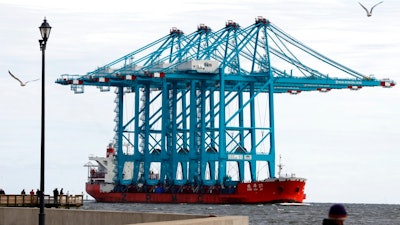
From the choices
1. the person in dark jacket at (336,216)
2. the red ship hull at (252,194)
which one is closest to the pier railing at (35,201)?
the person in dark jacket at (336,216)

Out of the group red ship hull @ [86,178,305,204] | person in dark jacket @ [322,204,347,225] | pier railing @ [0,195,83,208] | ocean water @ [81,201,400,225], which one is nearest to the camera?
person in dark jacket @ [322,204,347,225]

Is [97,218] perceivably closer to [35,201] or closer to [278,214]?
[35,201]

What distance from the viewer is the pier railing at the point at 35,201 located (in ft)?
168

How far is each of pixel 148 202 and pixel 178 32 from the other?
20307 millimetres

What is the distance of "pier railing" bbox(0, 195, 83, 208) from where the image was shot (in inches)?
2010

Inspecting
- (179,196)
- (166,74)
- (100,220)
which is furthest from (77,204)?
(179,196)

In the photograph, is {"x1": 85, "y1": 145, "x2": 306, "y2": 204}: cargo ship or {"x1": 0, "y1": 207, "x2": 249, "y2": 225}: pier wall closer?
{"x1": 0, "y1": 207, "x2": 249, "y2": 225}: pier wall

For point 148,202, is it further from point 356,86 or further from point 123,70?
point 356,86

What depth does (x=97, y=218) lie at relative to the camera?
2658 cm

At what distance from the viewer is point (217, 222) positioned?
67.5ft

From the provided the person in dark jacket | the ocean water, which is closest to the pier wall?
the person in dark jacket

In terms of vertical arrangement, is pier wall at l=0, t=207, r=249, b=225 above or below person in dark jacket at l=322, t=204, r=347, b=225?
below

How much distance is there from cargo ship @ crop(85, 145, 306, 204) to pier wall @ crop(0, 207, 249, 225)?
7673 cm

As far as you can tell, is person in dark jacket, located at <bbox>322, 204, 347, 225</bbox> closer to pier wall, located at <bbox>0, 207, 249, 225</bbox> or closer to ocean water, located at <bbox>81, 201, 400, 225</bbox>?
pier wall, located at <bbox>0, 207, 249, 225</bbox>
